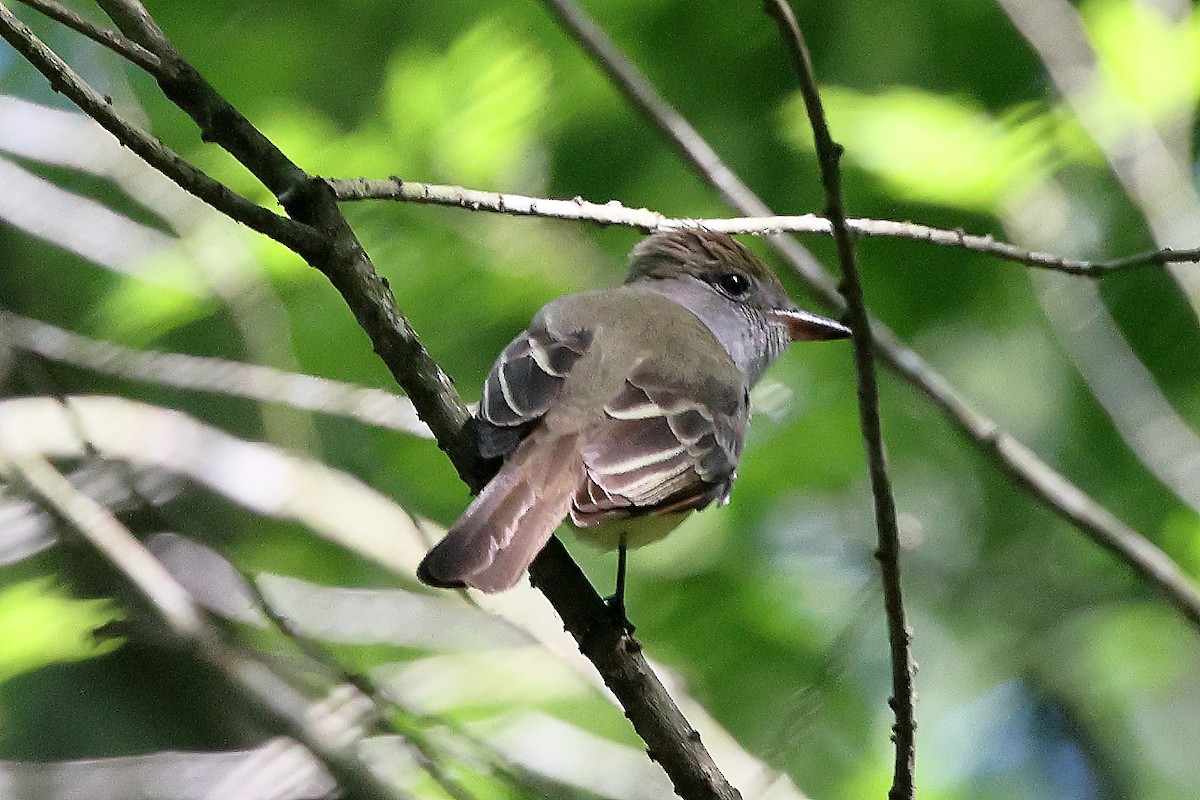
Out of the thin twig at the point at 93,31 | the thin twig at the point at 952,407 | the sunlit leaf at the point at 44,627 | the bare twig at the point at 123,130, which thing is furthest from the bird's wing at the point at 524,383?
the sunlit leaf at the point at 44,627

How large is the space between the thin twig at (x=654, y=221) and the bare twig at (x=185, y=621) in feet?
4.32

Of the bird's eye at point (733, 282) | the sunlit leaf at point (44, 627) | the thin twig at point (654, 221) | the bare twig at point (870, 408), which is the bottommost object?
the bare twig at point (870, 408)

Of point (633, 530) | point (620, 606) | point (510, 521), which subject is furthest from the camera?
point (633, 530)

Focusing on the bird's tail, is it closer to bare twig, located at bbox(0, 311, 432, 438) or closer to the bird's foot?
the bird's foot

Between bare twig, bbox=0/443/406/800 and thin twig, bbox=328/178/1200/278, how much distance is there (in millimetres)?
1318

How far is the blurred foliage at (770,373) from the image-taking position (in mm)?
3916

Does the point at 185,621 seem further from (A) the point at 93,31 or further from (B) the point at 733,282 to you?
(B) the point at 733,282

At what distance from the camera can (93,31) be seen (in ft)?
6.90

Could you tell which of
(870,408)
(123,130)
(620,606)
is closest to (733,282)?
(620,606)

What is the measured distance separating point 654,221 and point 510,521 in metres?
0.92

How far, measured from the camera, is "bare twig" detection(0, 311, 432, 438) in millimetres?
4113

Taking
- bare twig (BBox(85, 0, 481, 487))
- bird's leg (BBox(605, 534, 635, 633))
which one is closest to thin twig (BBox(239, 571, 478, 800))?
bird's leg (BBox(605, 534, 635, 633))

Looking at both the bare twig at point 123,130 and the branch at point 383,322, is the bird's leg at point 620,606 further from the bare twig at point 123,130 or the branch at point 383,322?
the bare twig at point 123,130

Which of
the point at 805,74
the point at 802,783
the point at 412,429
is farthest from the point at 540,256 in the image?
the point at 805,74
